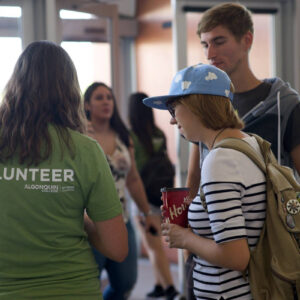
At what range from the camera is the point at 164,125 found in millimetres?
5906

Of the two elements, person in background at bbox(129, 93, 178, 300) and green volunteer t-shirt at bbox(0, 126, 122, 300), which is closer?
green volunteer t-shirt at bbox(0, 126, 122, 300)

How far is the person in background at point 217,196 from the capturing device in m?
1.41

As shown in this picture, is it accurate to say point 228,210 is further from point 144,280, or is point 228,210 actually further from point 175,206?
point 144,280

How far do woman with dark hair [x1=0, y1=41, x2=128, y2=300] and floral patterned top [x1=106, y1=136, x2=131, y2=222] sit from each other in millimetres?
1505

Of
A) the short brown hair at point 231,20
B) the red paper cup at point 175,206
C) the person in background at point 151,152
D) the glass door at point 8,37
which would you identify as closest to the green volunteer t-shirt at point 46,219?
the red paper cup at point 175,206

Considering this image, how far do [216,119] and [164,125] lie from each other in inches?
173

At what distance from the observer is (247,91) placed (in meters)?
2.06

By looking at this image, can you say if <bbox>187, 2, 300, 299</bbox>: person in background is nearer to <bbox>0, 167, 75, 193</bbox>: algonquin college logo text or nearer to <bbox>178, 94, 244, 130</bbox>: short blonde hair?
<bbox>178, 94, 244, 130</bbox>: short blonde hair

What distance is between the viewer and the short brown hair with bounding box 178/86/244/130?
1.53m

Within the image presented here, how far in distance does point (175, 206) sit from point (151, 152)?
2633 mm

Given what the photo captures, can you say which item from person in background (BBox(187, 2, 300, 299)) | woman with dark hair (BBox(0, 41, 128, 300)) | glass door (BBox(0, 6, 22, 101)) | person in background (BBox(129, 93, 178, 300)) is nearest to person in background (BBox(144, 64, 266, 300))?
woman with dark hair (BBox(0, 41, 128, 300))

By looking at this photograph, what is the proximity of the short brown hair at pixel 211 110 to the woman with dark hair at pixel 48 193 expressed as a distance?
1.03 ft

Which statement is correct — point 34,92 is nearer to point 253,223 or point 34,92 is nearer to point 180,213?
point 180,213

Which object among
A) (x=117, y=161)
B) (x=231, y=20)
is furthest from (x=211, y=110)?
(x=117, y=161)
